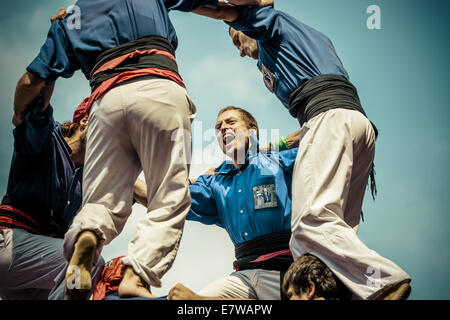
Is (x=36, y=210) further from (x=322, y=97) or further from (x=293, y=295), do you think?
(x=322, y=97)

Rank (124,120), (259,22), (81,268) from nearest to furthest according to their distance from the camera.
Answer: (81,268)
(124,120)
(259,22)

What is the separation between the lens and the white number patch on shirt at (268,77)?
404 centimetres

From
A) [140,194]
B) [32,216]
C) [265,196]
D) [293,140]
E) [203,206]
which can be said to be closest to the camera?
[32,216]

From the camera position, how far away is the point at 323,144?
10.8 ft

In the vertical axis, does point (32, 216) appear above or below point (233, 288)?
above

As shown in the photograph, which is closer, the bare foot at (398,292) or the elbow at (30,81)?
the bare foot at (398,292)

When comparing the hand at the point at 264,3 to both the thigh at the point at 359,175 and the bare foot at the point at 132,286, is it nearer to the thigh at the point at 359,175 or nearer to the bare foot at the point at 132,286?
the thigh at the point at 359,175

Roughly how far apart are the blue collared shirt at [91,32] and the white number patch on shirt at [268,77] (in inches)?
40.4

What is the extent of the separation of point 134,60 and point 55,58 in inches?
20.5

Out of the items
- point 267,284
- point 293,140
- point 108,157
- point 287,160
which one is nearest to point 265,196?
point 287,160

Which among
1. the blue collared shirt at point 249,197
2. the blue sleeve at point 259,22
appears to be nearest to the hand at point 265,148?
the blue collared shirt at point 249,197

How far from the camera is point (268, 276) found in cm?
396

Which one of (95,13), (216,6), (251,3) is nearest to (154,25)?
(95,13)

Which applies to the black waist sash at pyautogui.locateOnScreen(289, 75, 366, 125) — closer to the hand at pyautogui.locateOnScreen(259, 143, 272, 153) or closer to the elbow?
the hand at pyautogui.locateOnScreen(259, 143, 272, 153)
